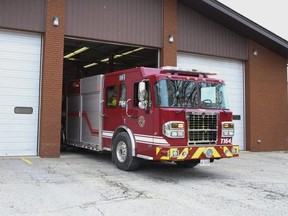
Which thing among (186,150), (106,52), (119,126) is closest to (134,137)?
(119,126)

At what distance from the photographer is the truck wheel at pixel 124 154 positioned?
34.6 ft

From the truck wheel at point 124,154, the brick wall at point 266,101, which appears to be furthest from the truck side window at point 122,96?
the brick wall at point 266,101

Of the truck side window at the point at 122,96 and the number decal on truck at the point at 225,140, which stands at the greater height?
the truck side window at the point at 122,96

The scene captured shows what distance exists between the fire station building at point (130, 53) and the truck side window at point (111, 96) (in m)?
2.16

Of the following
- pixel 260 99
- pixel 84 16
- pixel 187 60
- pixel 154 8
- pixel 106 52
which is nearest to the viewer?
pixel 84 16

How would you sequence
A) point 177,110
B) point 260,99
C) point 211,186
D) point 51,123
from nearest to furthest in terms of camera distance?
point 211,186
point 177,110
point 51,123
point 260,99

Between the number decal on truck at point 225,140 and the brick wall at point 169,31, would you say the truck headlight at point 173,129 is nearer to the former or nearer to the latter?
the number decal on truck at point 225,140

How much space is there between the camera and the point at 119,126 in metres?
11.3

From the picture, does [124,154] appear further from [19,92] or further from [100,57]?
[100,57]

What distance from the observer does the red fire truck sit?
9.61m

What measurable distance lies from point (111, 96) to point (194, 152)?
11.6ft

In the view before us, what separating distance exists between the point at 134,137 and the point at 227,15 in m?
8.40

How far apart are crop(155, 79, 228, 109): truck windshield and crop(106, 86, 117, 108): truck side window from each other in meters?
2.26

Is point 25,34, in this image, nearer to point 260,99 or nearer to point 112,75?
point 112,75
